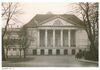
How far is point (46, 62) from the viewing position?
279ft

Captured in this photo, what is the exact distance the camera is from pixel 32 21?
279 ft

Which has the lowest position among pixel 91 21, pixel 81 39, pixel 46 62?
pixel 46 62

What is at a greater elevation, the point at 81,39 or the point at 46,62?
the point at 81,39

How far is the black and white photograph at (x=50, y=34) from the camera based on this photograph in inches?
3346

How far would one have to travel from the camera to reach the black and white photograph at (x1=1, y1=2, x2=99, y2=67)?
3346 inches

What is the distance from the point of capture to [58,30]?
8500 cm

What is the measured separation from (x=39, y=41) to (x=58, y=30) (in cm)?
13

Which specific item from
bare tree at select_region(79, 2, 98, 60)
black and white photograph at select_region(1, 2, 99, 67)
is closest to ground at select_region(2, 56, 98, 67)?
black and white photograph at select_region(1, 2, 99, 67)

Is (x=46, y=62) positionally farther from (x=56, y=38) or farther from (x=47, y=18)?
(x=47, y=18)

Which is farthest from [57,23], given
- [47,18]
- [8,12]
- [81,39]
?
[8,12]

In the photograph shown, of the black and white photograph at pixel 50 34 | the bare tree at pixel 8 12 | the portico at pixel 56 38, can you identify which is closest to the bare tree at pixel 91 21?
the black and white photograph at pixel 50 34

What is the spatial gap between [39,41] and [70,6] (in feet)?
0.93

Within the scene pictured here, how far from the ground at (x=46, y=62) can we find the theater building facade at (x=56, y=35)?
3cm

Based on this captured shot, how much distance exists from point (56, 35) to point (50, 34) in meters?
0.04
